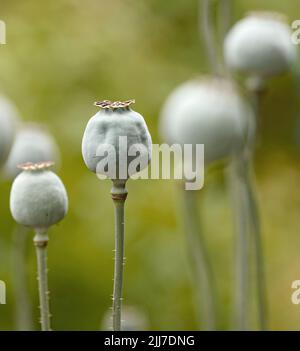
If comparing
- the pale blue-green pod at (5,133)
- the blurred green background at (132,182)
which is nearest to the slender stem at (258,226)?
the pale blue-green pod at (5,133)

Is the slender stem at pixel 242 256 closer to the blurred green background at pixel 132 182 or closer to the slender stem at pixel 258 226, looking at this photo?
the slender stem at pixel 258 226

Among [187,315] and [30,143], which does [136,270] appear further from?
[30,143]

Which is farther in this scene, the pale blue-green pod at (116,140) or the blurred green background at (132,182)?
the blurred green background at (132,182)

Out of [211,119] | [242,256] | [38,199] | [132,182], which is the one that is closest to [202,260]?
[242,256]

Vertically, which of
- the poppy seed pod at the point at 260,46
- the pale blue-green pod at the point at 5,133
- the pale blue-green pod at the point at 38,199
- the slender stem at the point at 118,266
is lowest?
the slender stem at the point at 118,266

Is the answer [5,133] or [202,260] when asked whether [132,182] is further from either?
[5,133]
